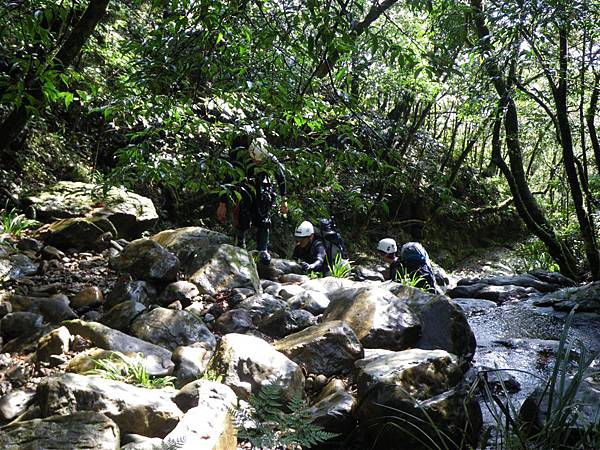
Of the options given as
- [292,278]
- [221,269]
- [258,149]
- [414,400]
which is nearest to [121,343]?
[258,149]

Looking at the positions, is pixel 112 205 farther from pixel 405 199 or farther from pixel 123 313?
pixel 405 199

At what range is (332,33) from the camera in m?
2.58

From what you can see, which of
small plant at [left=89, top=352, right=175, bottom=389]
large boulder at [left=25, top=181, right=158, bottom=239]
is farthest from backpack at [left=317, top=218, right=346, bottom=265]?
small plant at [left=89, top=352, right=175, bottom=389]

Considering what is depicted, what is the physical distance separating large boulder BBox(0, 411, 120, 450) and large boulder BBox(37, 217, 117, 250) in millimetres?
4218

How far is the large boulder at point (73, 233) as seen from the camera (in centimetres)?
647

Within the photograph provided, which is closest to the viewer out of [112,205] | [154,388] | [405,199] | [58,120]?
[154,388]

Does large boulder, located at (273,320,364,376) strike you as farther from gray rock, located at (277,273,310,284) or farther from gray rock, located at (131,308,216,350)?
gray rock, located at (277,273,310,284)

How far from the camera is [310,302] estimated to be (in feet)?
20.0

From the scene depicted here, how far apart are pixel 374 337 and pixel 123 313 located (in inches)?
96.3

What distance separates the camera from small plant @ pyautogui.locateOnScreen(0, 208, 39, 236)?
254 inches

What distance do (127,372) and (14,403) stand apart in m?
0.74

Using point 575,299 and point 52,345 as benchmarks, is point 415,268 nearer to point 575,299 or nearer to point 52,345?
point 575,299

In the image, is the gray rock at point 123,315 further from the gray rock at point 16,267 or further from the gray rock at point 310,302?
the gray rock at point 310,302

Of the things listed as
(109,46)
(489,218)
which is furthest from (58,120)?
(489,218)
